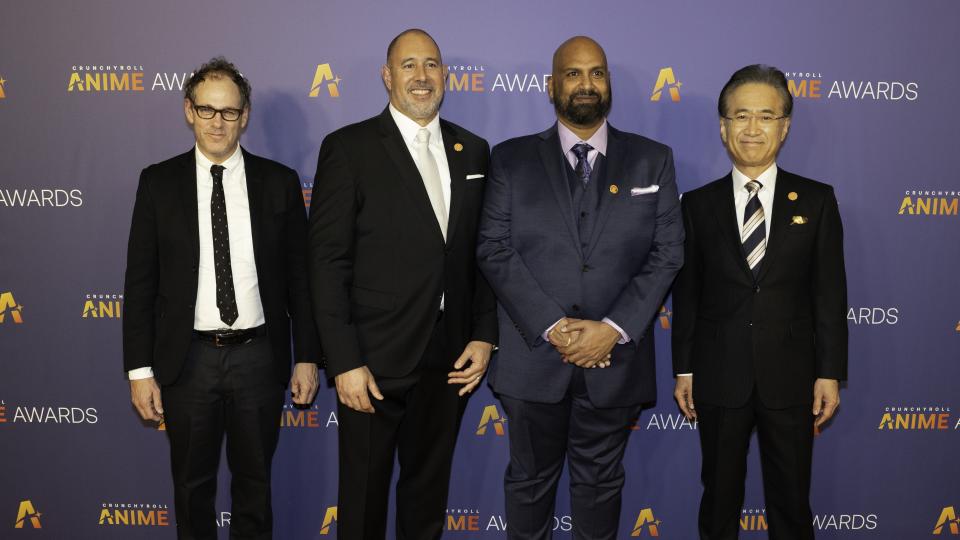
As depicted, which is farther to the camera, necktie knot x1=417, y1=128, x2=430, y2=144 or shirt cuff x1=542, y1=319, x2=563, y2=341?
necktie knot x1=417, y1=128, x2=430, y2=144

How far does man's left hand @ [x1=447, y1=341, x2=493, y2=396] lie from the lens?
8.25 ft

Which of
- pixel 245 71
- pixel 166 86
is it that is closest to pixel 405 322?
pixel 245 71

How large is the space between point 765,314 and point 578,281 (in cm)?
72

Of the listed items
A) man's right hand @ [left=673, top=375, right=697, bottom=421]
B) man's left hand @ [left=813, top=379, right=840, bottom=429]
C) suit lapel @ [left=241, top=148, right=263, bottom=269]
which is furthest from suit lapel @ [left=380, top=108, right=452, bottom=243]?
man's left hand @ [left=813, top=379, right=840, bottom=429]

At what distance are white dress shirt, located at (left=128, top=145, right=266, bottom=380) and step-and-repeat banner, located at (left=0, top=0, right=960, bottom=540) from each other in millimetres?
624

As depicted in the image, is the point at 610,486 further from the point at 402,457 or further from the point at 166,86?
the point at 166,86

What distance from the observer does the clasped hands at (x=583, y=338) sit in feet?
Result: 7.77

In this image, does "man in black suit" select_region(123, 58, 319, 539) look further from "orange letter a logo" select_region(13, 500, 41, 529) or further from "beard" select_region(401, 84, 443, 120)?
"orange letter a logo" select_region(13, 500, 41, 529)

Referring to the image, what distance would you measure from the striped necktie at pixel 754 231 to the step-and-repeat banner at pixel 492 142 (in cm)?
63

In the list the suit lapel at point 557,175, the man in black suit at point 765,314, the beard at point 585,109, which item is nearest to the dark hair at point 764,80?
the man in black suit at point 765,314

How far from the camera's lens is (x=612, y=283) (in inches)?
96.2

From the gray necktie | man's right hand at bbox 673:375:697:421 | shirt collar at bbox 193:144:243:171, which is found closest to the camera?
the gray necktie

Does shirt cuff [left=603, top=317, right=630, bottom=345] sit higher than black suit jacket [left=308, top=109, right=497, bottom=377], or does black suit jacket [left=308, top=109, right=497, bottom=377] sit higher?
black suit jacket [left=308, top=109, right=497, bottom=377]

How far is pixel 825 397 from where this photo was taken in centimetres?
258
